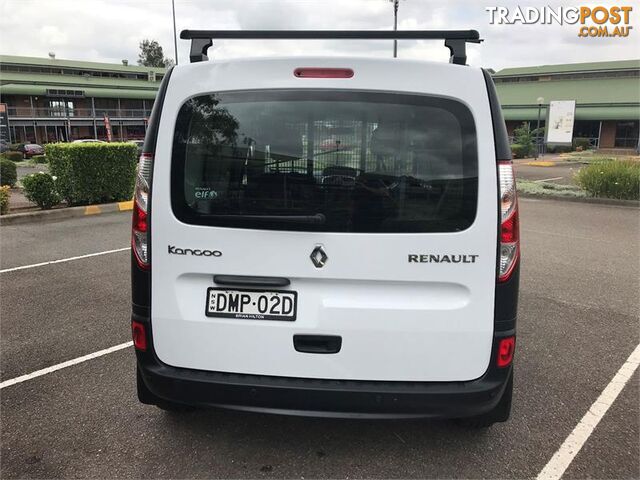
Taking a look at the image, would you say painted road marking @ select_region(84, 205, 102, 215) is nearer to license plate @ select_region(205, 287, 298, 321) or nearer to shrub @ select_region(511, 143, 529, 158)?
license plate @ select_region(205, 287, 298, 321)

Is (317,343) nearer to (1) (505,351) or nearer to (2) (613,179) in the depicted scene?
(1) (505,351)

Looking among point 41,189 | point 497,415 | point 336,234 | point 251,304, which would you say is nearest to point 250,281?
point 251,304

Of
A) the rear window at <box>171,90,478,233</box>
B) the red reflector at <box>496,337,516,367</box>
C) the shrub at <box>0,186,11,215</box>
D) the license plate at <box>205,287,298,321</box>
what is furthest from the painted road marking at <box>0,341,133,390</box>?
the shrub at <box>0,186,11,215</box>

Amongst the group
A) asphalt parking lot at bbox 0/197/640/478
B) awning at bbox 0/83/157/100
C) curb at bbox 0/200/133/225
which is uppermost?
awning at bbox 0/83/157/100

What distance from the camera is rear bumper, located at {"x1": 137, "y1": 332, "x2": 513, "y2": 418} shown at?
7.70 feet

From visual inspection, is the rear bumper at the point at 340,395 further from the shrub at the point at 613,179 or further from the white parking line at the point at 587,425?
the shrub at the point at 613,179

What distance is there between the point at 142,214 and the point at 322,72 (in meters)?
1.08

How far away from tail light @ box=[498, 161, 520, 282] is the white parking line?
3.51 ft

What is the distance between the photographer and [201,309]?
95.2 inches

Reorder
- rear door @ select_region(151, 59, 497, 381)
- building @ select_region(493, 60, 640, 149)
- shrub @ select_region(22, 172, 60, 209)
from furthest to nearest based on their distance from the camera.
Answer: building @ select_region(493, 60, 640, 149)
shrub @ select_region(22, 172, 60, 209)
rear door @ select_region(151, 59, 497, 381)

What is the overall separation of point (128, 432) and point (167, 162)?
1574mm

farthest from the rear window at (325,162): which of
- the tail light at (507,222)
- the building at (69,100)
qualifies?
the building at (69,100)

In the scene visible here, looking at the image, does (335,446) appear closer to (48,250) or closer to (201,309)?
(201,309)

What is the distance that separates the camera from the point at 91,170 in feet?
34.8
